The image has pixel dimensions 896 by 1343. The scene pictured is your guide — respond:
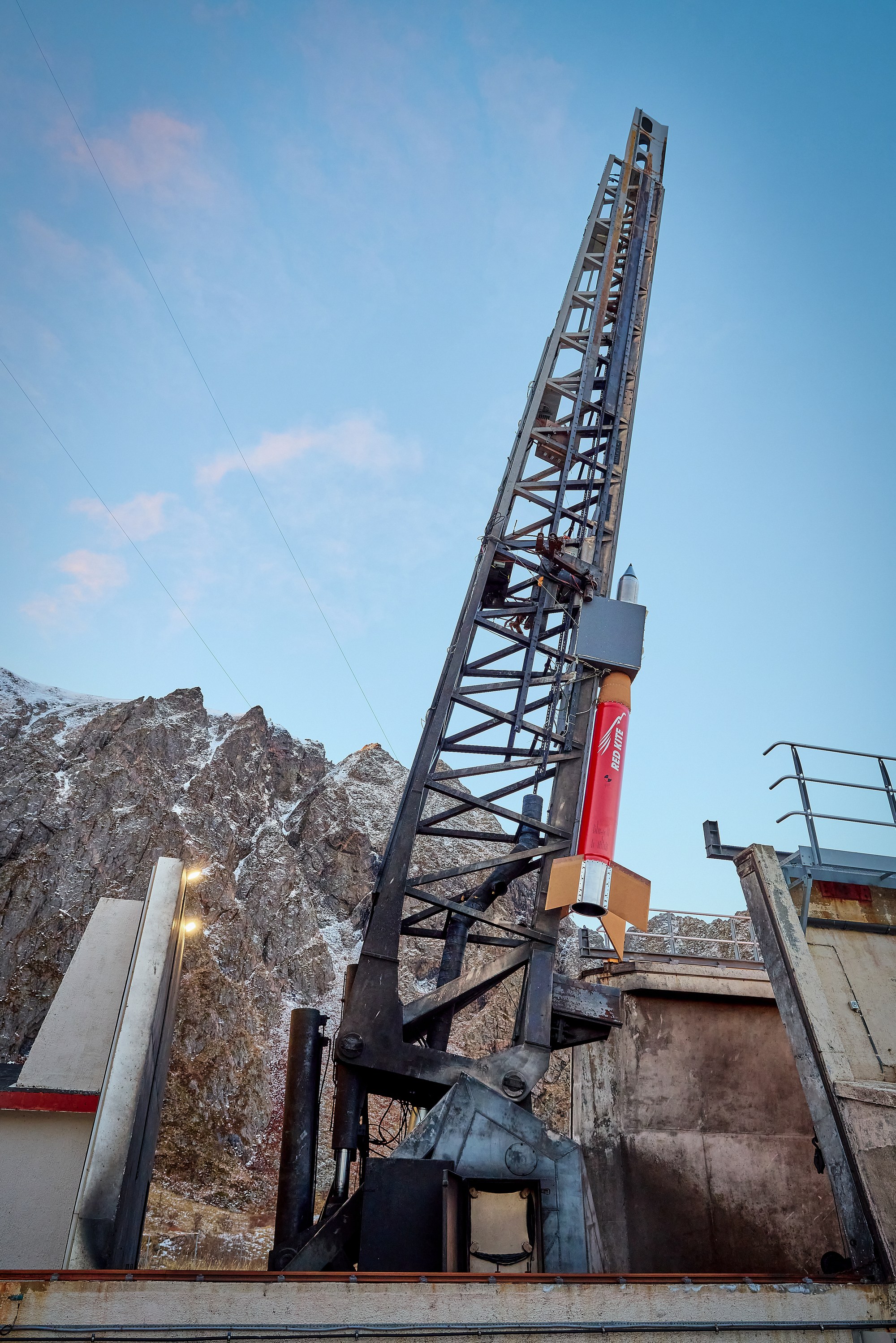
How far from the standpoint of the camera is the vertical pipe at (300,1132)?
8.59 m

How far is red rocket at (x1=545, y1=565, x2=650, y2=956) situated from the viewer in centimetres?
1021

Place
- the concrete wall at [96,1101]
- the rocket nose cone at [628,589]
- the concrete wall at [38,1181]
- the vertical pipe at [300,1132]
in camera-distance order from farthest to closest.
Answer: the rocket nose cone at [628,589], the concrete wall at [38,1181], the vertical pipe at [300,1132], the concrete wall at [96,1101]

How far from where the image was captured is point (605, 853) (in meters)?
10.6

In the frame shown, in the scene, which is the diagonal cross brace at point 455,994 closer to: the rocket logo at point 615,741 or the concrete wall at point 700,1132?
the rocket logo at point 615,741

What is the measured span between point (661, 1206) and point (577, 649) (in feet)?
28.2

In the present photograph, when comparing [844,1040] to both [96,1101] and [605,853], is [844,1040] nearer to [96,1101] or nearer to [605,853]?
[605,853]

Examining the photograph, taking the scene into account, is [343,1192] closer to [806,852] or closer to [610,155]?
[806,852]

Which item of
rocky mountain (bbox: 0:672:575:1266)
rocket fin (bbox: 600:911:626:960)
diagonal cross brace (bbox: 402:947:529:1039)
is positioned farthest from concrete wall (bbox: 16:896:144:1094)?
rocky mountain (bbox: 0:672:575:1266)

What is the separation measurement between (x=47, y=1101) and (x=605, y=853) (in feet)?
23.9

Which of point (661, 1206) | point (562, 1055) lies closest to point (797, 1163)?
point (661, 1206)

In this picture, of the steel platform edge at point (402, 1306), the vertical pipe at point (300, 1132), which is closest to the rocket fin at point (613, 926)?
the vertical pipe at point (300, 1132)

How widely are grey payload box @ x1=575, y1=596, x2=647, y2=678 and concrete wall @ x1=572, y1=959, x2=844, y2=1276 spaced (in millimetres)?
5397

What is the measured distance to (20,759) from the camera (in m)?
51.2

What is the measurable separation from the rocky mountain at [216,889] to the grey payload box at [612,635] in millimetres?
13298
